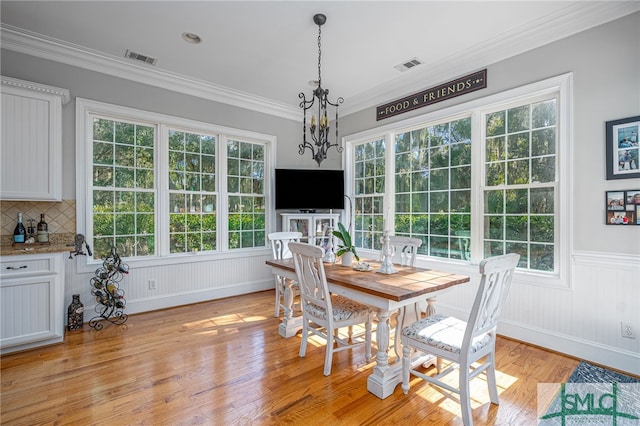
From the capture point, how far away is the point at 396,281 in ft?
7.48

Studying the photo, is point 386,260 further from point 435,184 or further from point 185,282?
point 185,282

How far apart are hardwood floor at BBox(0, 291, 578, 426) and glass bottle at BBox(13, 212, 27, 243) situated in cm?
109

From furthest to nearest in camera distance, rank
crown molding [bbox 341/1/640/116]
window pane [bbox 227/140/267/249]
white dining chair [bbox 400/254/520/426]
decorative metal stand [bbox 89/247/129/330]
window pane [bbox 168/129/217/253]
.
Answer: window pane [bbox 227/140/267/249], window pane [bbox 168/129/217/253], decorative metal stand [bbox 89/247/129/330], crown molding [bbox 341/1/640/116], white dining chair [bbox 400/254/520/426]

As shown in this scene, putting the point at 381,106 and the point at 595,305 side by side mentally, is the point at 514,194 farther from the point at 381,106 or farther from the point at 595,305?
the point at 381,106

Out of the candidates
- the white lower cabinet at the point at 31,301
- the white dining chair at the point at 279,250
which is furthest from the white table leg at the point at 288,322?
the white lower cabinet at the point at 31,301

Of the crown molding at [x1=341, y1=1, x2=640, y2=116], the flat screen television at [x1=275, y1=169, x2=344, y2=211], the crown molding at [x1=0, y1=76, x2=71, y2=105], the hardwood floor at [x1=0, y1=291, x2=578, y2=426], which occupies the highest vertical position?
the crown molding at [x1=341, y1=1, x2=640, y2=116]

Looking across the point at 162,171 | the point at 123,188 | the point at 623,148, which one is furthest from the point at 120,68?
the point at 623,148

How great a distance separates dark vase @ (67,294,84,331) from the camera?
10.6 feet

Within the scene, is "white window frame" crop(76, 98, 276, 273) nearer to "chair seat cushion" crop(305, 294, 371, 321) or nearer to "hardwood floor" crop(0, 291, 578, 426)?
"hardwood floor" crop(0, 291, 578, 426)

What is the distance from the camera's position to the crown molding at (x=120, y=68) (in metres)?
3.03

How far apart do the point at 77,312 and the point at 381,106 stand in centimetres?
468

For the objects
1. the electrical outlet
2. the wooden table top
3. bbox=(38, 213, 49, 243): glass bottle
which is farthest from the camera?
bbox=(38, 213, 49, 243): glass bottle

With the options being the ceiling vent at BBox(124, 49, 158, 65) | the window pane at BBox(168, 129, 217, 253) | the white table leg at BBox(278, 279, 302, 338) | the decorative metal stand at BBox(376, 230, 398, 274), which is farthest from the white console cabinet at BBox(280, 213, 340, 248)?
the ceiling vent at BBox(124, 49, 158, 65)

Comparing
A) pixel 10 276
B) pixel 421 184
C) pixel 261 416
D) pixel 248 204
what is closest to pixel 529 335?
pixel 421 184
